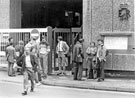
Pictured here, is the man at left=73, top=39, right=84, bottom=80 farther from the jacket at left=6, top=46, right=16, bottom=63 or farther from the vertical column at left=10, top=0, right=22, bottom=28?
the vertical column at left=10, top=0, right=22, bottom=28

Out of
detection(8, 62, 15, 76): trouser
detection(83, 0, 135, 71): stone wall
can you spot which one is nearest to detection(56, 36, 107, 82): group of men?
detection(83, 0, 135, 71): stone wall

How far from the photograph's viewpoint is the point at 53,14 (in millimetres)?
24516

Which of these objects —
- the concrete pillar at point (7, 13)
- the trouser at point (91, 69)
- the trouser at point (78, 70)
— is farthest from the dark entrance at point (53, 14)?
the trouser at point (78, 70)

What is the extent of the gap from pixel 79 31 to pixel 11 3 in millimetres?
4464

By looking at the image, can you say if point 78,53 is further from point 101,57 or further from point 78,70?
point 101,57

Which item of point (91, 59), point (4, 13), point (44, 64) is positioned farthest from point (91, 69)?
point (4, 13)

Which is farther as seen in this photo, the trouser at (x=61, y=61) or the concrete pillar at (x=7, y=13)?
the concrete pillar at (x=7, y=13)

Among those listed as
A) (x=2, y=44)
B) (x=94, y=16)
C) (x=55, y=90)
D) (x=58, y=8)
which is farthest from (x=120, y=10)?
(x=58, y=8)

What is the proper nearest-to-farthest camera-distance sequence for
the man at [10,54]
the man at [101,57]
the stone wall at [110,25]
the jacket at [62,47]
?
the man at [101,57] < the stone wall at [110,25] < the man at [10,54] < the jacket at [62,47]

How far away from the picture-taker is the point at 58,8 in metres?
23.7

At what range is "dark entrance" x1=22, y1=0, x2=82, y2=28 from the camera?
22.0 m

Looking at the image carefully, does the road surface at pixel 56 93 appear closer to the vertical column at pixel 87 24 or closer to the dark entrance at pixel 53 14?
the vertical column at pixel 87 24

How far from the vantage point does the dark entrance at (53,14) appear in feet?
72.2

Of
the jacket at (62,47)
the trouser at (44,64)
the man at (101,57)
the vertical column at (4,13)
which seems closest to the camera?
the man at (101,57)
